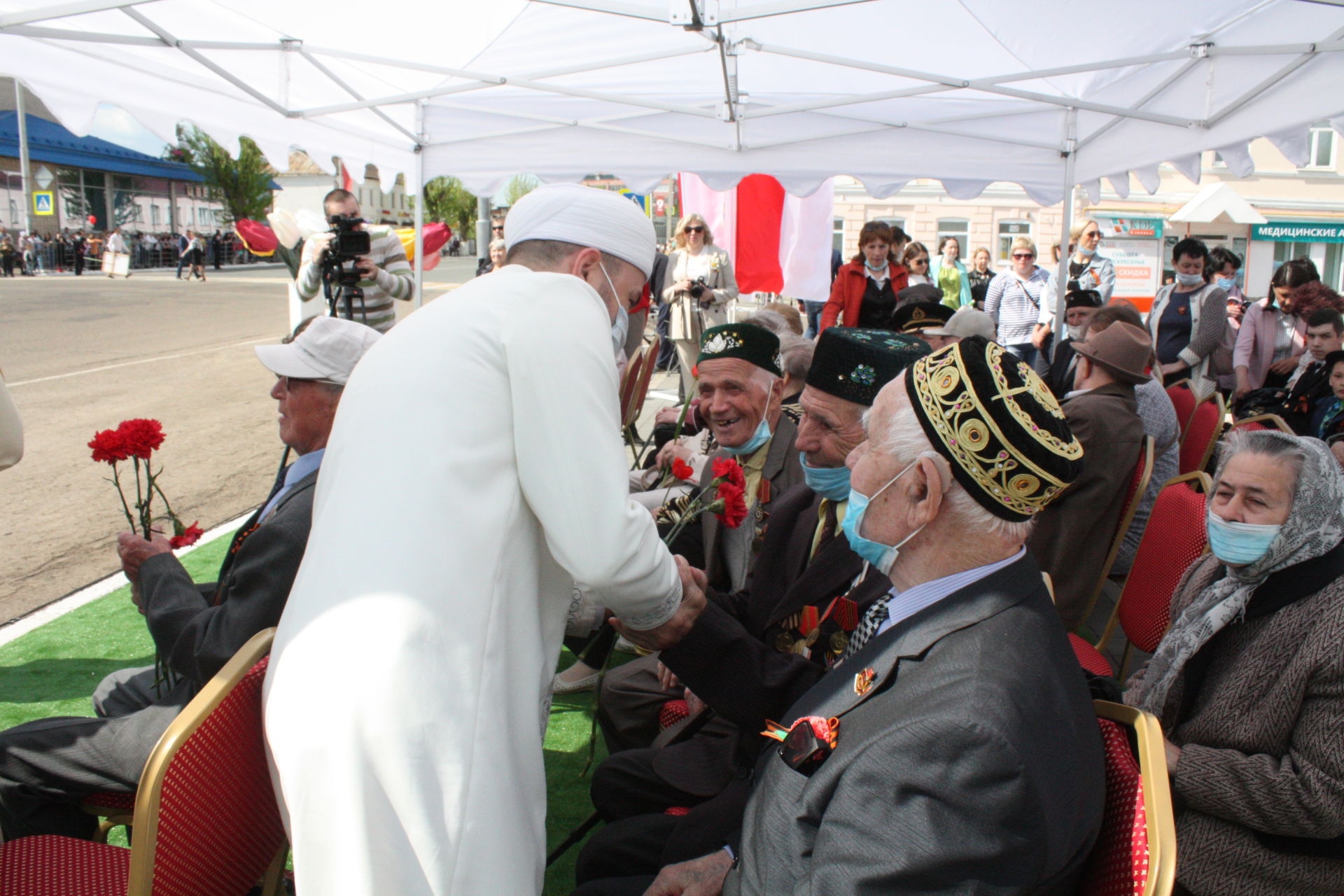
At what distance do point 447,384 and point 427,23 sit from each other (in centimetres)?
519

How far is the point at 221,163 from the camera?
175ft

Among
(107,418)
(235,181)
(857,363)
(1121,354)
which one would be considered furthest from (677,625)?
(235,181)

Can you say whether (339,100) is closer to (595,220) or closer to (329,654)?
(595,220)

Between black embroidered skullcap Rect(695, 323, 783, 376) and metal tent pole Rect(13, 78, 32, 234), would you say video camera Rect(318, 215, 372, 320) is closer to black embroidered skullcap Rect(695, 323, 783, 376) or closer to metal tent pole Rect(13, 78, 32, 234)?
black embroidered skullcap Rect(695, 323, 783, 376)

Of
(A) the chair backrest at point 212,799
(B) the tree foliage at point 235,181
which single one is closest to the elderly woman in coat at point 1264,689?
(A) the chair backrest at point 212,799

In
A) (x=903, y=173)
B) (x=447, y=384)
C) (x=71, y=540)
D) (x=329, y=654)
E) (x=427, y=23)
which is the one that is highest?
(x=427, y=23)

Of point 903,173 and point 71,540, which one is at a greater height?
point 903,173

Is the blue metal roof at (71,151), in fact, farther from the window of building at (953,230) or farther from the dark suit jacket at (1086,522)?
the dark suit jacket at (1086,522)

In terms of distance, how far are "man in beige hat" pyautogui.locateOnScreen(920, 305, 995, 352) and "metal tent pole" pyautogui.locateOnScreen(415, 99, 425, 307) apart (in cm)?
390

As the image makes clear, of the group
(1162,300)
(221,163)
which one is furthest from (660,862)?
(221,163)

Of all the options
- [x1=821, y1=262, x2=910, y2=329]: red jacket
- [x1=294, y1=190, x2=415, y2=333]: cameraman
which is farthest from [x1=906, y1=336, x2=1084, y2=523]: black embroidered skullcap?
[x1=821, y1=262, x2=910, y2=329]: red jacket

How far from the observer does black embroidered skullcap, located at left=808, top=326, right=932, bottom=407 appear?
266cm

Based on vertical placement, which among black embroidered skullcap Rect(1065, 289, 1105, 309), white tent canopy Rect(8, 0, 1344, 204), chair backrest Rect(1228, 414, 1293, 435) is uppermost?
white tent canopy Rect(8, 0, 1344, 204)

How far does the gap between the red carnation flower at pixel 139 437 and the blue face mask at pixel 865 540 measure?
1.83 meters
